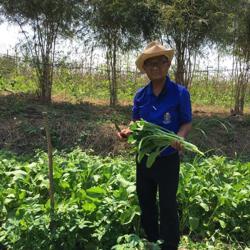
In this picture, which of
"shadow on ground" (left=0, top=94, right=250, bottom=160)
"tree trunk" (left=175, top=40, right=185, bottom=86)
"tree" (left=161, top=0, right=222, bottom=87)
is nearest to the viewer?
"shadow on ground" (left=0, top=94, right=250, bottom=160)

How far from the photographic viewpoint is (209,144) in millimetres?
8922

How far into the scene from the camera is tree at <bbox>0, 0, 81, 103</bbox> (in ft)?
34.6

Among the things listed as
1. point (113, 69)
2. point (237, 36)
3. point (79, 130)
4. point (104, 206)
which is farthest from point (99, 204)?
point (237, 36)

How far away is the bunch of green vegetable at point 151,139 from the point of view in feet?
10.6

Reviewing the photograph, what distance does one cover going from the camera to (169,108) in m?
3.42

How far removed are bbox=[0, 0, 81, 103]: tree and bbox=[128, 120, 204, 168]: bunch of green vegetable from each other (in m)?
7.61

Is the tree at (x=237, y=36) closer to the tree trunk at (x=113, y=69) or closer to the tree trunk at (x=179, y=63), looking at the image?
the tree trunk at (x=179, y=63)

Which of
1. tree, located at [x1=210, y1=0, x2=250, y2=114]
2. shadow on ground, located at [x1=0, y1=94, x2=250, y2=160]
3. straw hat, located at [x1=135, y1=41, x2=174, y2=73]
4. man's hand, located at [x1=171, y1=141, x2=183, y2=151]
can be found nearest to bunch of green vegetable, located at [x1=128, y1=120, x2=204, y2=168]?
man's hand, located at [x1=171, y1=141, x2=183, y2=151]

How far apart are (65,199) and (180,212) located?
42.6 inches

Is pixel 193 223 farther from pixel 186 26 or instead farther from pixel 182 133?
pixel 186 26

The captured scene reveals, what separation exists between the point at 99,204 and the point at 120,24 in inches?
310

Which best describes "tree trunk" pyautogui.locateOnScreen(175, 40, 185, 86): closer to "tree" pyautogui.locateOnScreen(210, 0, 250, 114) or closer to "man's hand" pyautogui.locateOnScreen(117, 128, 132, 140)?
"tree" pyautogui.locateOnScreen(210, 0, 250, 114)

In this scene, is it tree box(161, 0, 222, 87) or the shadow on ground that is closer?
the shadow on ground

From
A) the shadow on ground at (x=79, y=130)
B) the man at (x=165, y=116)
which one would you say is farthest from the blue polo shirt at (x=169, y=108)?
the shadow on ground at (x=79, y=130)
